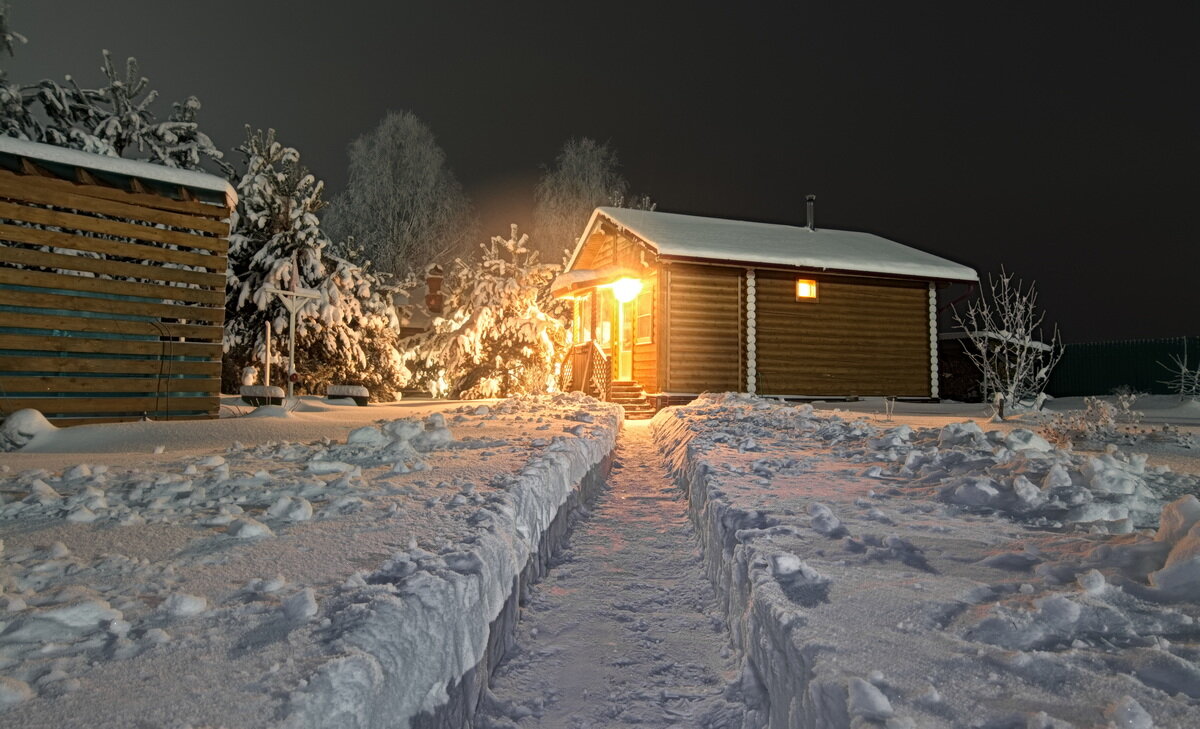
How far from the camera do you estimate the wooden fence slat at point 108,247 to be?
7.47 m

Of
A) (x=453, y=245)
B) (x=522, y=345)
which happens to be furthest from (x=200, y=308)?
(x=453, y=245)

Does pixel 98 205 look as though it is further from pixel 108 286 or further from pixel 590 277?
pixel 590 277

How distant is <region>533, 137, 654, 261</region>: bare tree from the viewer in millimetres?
34562

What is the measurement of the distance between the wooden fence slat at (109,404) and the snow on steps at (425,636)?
7197 millimetres

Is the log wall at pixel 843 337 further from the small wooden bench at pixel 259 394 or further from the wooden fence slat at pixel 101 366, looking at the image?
the wooden fence slat at pixel 101 366

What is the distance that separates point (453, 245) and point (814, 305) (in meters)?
23.4

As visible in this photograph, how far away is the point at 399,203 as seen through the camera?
32594 mm

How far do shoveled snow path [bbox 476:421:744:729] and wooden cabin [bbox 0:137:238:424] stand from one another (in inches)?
264

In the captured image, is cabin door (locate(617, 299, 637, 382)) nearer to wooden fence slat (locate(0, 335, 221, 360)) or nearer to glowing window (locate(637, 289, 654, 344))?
glowing window (locate(637, 289, 654, 344))

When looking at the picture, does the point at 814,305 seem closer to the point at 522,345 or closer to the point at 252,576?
the point at 522,345

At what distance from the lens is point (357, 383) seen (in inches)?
675

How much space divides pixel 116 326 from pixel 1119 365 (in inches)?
1074

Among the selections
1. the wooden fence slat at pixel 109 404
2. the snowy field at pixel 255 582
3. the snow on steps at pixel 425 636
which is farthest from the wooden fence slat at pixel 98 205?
the snow on steps at pixel 425 636

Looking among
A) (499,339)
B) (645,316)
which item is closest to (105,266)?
(645,316)
